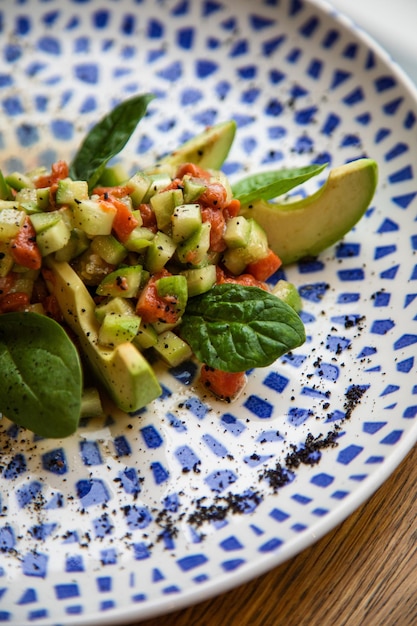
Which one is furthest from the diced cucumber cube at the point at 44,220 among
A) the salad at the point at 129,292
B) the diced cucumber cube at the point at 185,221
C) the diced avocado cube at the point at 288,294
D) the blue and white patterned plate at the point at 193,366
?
the diced avocado cube at the point at 288,294

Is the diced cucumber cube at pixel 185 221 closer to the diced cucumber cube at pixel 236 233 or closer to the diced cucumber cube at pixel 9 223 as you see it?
the diced cucumber cube at pixel 236 233

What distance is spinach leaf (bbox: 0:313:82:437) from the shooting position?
2.05 m

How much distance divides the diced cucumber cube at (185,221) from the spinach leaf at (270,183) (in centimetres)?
28

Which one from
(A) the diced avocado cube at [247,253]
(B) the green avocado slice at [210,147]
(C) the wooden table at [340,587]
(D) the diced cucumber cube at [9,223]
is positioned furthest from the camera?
(B) the green avocado slice at [210,147]

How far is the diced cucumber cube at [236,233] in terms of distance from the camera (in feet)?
7.97

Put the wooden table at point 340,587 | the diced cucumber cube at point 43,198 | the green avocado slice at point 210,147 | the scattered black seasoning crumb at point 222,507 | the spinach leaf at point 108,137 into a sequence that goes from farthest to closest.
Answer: the green avocado slice at point 210,147, the spinach leaf at point 108,137, the diced cucumber cube at point 43,198, the scattered black seasoning crumb at point 222,507, the wooden table at point 340,587

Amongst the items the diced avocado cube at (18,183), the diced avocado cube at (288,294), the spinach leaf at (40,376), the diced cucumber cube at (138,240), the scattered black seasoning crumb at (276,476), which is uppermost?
the diced cucumber cube at (138,240)

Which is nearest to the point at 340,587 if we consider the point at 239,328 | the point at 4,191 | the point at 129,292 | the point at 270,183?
the point at 239,328

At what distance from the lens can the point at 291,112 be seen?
3.07 meters

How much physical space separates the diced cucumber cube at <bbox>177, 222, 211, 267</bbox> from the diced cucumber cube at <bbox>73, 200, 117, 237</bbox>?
0.76 ft

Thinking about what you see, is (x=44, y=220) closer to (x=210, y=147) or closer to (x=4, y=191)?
(x=4, y=191)

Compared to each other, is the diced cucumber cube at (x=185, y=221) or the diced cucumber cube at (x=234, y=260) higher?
the diced cucumber cube at (x=185, y=221)

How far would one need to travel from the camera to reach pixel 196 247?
2340 mm

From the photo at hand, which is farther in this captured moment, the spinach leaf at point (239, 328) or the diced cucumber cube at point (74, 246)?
the diced cucumber cube at point (74, 246)
